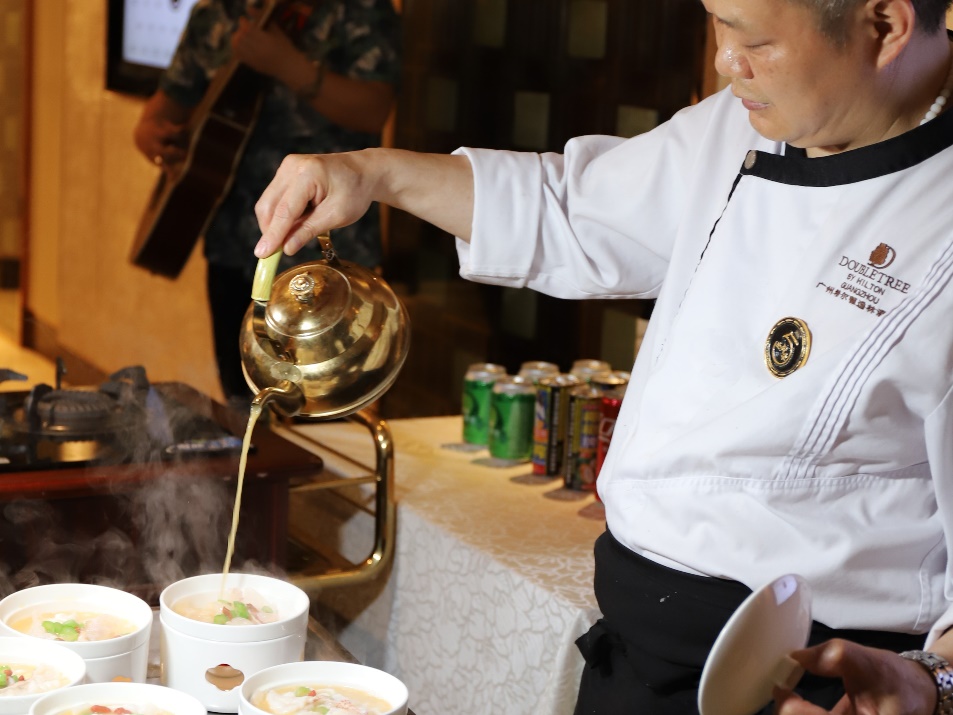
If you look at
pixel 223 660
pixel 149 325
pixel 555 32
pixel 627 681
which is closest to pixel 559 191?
pixel 627 681

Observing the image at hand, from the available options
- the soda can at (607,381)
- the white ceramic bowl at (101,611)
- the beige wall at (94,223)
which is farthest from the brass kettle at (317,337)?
the beige wall at (94,223)

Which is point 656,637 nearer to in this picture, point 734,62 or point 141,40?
point 734,62

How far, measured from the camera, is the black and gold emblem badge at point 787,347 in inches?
46.4

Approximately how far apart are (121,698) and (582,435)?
1273mm

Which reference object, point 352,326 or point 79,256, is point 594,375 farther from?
point 79,256

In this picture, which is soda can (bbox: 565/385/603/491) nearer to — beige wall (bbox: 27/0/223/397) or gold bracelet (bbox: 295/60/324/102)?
gold bracelet (bbox: 295/60/324/102)

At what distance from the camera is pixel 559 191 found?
1513 millimetres

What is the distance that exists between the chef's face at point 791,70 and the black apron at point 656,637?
0.46 meters

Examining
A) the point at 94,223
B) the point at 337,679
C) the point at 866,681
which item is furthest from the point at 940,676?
the point at 94,223

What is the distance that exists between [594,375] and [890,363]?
4.07ft

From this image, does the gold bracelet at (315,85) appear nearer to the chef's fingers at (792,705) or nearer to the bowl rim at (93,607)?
the bowl rim at (93,607)

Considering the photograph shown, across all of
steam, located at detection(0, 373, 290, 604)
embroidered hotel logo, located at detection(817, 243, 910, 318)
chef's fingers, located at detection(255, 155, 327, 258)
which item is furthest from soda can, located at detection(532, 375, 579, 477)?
embroidered hotel logo, located at detection(817, 243, 910, 318)

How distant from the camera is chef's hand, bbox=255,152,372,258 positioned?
1343mm

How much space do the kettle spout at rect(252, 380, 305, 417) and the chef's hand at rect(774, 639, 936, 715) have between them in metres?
0.64
